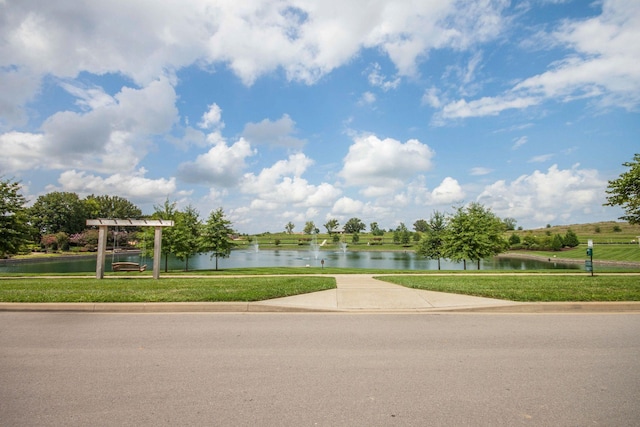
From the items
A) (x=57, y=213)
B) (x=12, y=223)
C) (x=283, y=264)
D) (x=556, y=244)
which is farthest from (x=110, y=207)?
(x=556, y=244)

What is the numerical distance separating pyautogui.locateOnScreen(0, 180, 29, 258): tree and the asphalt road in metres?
13.4

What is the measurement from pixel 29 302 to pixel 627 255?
221 ft

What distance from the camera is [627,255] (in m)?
51.9

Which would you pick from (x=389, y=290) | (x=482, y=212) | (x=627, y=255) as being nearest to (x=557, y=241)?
(x=627, y=255)

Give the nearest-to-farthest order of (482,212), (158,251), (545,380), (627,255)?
(545,380), (158,251), (482,212), (627,255)

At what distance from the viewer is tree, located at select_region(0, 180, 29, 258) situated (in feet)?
56.4

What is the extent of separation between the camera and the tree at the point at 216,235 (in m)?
26.9

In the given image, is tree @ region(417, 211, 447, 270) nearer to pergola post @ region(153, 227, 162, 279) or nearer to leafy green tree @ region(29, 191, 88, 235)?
pergola post @ region(153, 227, 162, 279)

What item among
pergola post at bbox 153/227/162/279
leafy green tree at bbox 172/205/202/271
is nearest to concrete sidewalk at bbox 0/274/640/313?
pergola post at bbox 153/227/162/279

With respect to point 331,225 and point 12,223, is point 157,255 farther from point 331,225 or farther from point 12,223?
point 331,225

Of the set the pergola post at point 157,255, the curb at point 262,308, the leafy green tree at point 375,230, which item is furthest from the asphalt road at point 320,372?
the leafy green tree at point 375,230

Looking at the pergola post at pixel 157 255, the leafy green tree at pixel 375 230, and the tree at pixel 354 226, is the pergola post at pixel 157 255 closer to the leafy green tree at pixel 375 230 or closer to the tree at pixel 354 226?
the leafy green tree at pixel 375 230

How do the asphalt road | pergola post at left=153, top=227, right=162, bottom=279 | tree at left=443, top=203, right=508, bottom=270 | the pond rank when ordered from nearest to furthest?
the asphalt road → pergola post at left=153, top=227, right=162, bottom=279 → tree at left=443, top=203, right=508, bottom=270 → the pond

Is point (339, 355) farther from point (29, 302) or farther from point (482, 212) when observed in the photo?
point (482, 212)
